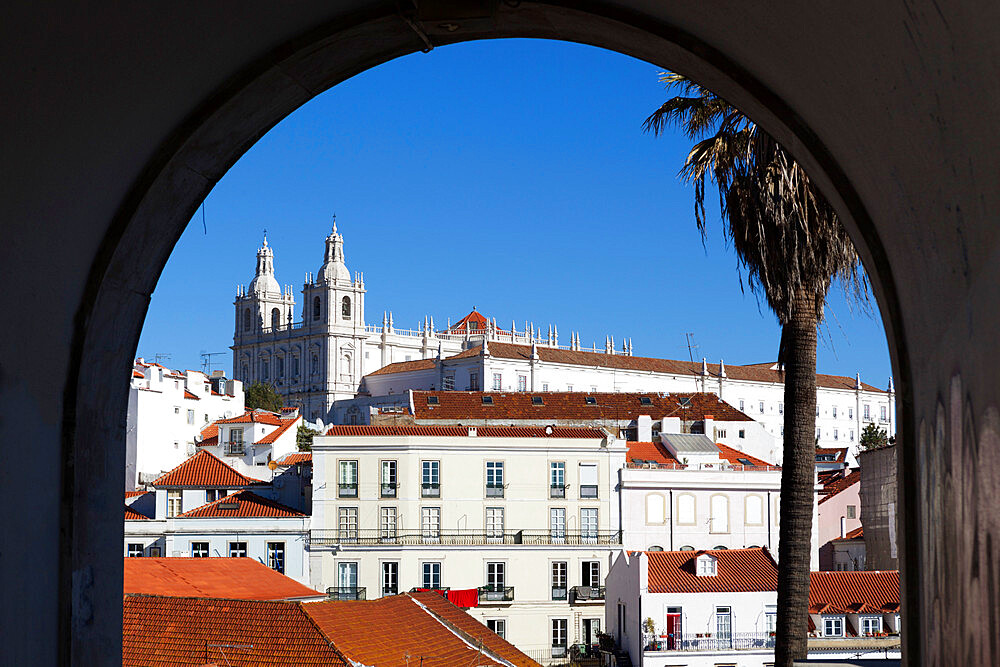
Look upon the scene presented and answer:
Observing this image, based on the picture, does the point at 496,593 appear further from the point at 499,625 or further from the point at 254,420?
the point at 254,420

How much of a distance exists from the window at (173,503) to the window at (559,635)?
15777mm

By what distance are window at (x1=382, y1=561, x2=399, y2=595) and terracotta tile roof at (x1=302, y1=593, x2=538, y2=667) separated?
16419 mm

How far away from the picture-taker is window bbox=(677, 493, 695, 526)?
150 feet

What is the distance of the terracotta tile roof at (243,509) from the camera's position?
140ft

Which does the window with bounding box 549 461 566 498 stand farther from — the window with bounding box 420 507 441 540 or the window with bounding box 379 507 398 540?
the window with bounding box 379 507 398 540

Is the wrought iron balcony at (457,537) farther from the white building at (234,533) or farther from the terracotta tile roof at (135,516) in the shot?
the terracotta tile roof at (135,516)

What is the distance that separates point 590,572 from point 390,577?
300 inches

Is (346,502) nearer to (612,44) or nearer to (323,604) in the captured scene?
(323,604)

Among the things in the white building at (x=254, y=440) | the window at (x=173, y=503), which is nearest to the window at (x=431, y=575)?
the window at (x=173, y=503)

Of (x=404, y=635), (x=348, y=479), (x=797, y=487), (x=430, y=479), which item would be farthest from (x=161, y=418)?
(x=797, y=487)

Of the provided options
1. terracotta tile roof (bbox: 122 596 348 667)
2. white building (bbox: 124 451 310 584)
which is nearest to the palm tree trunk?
Result: terracotta tile roof (bbox: 122 596 348 667)

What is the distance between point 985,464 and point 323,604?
20865mm

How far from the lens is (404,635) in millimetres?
22266

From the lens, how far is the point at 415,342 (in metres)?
140
